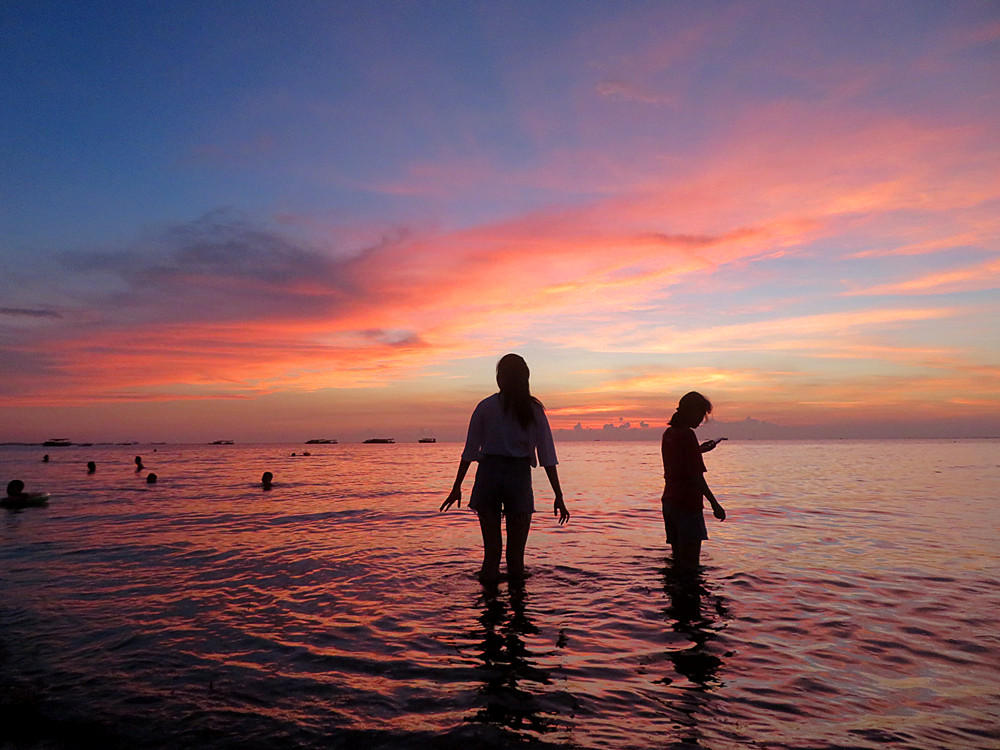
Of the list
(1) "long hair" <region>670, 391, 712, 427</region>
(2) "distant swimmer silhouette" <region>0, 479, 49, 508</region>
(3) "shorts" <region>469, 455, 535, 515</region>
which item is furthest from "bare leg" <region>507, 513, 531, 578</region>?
(2) "distant swimmer silhouette" <region>0, 479, 49, 508</region>

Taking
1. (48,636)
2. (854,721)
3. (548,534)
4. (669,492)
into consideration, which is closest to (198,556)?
(48,636)

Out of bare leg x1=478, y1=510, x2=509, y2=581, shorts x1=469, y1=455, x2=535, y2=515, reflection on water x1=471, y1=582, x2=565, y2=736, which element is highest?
shorts x1=469, y1=455, x2=535, y2=515

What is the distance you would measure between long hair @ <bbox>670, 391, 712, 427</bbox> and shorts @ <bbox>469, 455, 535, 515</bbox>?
9.15 ft

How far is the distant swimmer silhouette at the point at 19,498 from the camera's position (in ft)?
76.1

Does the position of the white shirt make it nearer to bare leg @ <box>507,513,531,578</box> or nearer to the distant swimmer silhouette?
bare leg @ <box>507,513,531,578</box>

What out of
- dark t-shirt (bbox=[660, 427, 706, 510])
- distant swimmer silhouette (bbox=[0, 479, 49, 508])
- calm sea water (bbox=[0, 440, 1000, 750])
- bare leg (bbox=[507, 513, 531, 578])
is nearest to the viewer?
calm sea water (bbox=[0, 440, 1000, 750])

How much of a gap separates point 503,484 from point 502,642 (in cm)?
221

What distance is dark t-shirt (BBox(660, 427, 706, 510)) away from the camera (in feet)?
30.3

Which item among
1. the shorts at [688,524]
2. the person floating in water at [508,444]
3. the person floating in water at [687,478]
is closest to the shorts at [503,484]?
the person floating in water at [508,444]

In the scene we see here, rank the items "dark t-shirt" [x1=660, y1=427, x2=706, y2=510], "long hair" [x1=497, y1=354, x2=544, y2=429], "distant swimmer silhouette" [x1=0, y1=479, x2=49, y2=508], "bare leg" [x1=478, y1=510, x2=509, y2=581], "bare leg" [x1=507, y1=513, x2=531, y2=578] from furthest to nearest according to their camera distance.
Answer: "distant swimmer silhouette" [x1=0, y1=479, x2=49, y2=508] < "dark t-shirt" [x1=660, y1=427, x2=706, y2=510] < "bare leg" [x1=507, y1=513, x2=531, y2=578] < "bare leg" [x1=478, y1=510, x2=509, y2=581] < "long hair" [x1=497, y1=354, x2=544, y2=429]

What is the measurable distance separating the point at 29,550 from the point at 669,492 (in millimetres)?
15206

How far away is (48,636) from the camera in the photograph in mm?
7211

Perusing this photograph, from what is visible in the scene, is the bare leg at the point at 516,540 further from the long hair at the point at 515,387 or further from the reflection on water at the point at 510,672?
the long hair at the point at 515,387

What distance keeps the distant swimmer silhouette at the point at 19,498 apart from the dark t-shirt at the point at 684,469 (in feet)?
87.6
